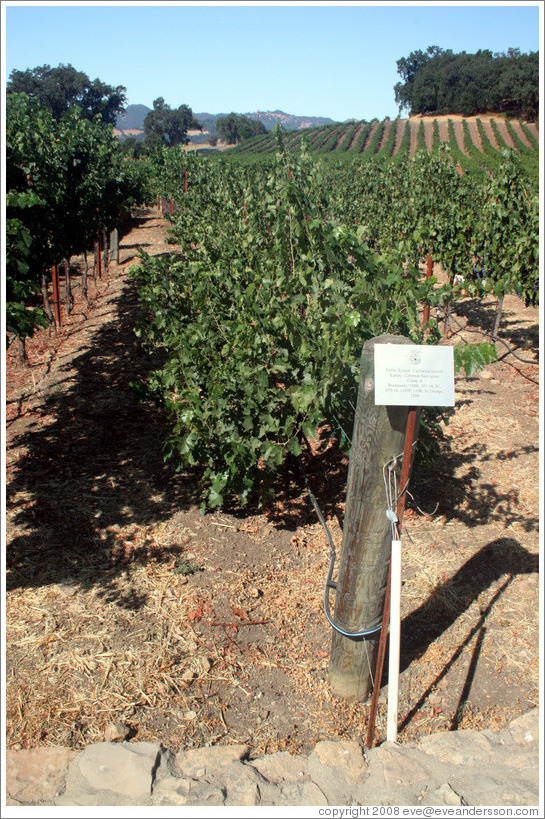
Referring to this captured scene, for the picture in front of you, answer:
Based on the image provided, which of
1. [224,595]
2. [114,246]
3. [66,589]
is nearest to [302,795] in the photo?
[224,595]

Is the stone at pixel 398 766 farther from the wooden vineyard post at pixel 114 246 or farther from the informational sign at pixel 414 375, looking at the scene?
the wooden vineyard post at pixel 114 246

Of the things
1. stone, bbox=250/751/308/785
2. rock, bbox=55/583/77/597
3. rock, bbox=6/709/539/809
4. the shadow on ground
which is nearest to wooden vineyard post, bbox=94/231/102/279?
the shadow on ground

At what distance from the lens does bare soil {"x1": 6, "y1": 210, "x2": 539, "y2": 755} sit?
115 inches

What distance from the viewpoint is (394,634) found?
2.49 metres

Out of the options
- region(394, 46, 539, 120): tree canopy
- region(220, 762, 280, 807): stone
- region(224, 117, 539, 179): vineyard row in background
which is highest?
region(394, 46, 539, 120): tree canopy

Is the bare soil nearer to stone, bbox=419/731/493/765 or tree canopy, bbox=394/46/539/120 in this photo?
stone, bbox=419/731/493/765

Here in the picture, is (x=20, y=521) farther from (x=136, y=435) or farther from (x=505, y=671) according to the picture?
(x=505, y=671)

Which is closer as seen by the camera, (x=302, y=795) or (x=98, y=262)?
(x=302, y=795)

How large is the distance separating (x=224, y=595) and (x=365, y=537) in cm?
138

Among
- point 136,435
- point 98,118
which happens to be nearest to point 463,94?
point 98,118

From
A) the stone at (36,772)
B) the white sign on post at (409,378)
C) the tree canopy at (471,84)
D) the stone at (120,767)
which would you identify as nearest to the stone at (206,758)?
the stone at (120,767)

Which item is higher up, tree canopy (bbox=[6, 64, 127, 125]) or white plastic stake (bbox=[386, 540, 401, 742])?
tree canopy (bbox=[6, 64, 127, 125])

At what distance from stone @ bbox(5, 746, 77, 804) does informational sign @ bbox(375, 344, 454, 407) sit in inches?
77.4

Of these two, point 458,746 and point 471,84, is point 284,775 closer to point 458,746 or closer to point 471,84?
point 458,746
